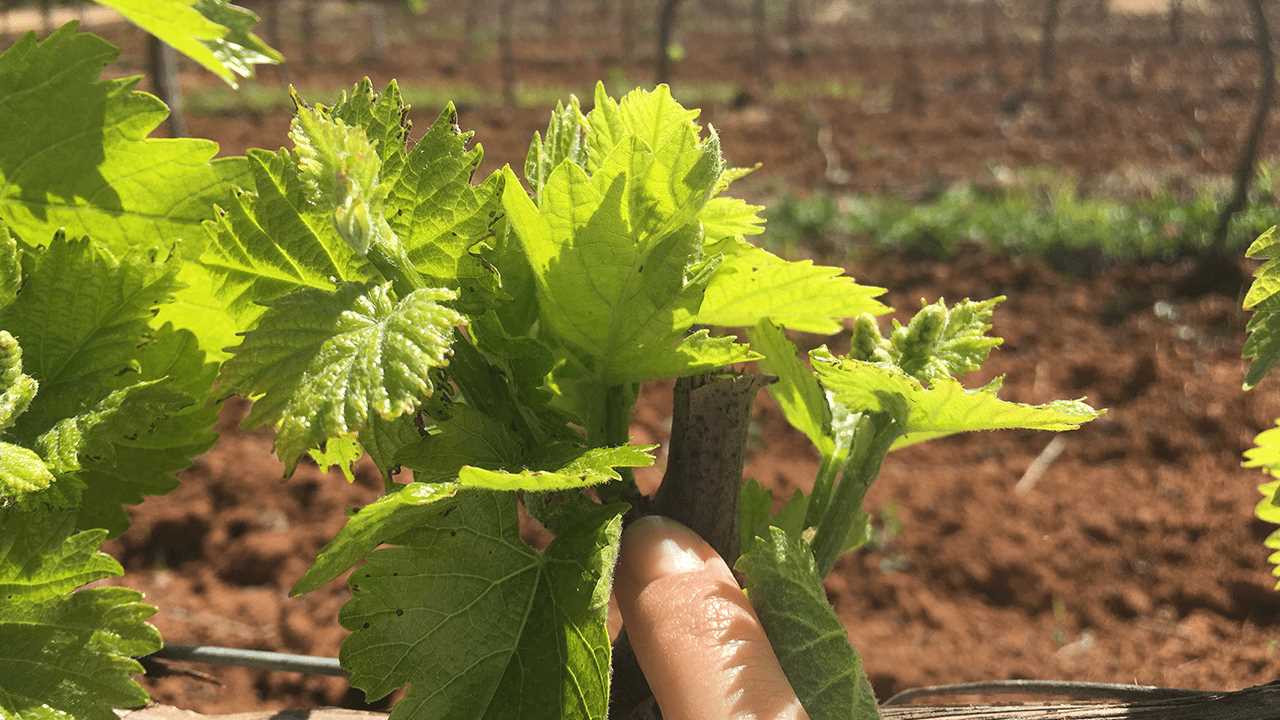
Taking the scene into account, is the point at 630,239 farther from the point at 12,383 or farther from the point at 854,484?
the point at 12,383

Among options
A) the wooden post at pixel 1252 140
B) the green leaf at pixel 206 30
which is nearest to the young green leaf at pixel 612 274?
the green leaf at pixel 206 30

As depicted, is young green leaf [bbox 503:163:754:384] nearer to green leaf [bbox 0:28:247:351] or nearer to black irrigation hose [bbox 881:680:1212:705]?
green leaf [bbox 0:28:247:351]

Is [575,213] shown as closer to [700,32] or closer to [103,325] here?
[103,325]

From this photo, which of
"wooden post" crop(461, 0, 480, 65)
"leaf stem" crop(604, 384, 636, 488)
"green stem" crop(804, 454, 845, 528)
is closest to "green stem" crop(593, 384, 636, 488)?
"leaf stem" crop(604, 384, 636, 488)

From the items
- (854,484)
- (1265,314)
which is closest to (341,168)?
(854,484)

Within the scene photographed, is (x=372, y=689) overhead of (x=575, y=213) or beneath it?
beneath

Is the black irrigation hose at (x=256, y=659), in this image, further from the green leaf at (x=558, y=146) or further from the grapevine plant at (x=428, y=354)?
the green leaf at (x=558, y=146)

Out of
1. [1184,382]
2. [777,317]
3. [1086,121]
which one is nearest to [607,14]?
[1086,121]
